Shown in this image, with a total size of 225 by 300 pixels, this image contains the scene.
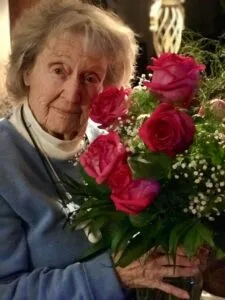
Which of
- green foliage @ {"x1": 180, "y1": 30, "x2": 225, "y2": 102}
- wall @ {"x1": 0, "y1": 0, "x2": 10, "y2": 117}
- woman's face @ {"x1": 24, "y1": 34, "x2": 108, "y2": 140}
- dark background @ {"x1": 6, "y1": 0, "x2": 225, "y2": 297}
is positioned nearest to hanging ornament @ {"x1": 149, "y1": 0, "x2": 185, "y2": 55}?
dark background @ {"x1": 6, "y1": 0, "x2": 225, "y2": 297}

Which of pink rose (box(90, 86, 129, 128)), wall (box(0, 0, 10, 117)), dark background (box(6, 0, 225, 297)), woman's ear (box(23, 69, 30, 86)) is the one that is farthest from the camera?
dark background (box(6, 0, 225, 297))

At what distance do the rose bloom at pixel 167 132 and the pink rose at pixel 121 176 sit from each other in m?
A: 0.05

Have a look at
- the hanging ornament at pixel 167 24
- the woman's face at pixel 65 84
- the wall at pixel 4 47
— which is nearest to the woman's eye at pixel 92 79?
the woman's face at pixel 65 84

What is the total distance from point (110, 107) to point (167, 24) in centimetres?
166

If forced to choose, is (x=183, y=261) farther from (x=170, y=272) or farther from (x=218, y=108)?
(x=218, y=108)

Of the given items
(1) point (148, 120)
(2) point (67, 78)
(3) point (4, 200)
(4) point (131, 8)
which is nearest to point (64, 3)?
(2) point (67, 78)

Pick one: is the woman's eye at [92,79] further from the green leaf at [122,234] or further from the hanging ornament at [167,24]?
the hanging ornament at [167,24]

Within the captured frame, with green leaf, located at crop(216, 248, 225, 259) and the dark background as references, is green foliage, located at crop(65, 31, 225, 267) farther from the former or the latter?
the dark background

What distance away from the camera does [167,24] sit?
95.3 inches

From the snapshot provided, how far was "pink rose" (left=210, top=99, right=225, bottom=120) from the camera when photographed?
0.81 meters

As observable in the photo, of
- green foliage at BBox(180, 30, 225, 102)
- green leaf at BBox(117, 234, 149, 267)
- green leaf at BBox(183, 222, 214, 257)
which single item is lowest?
green leaf at BBox(117, 234, 149, 267)

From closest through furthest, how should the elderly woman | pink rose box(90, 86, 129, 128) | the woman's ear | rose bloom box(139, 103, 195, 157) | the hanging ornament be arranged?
rose bloom box(139, 103, 195, 157) → pink rose box(90, 86, 129, 128) → the elderly woman → the woman's ear → the hanging ornament

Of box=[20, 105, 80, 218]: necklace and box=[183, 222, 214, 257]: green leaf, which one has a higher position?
box=[183, 222, 214, 257]: green leaf

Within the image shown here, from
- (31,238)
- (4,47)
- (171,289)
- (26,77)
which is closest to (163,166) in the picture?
(171,289)
